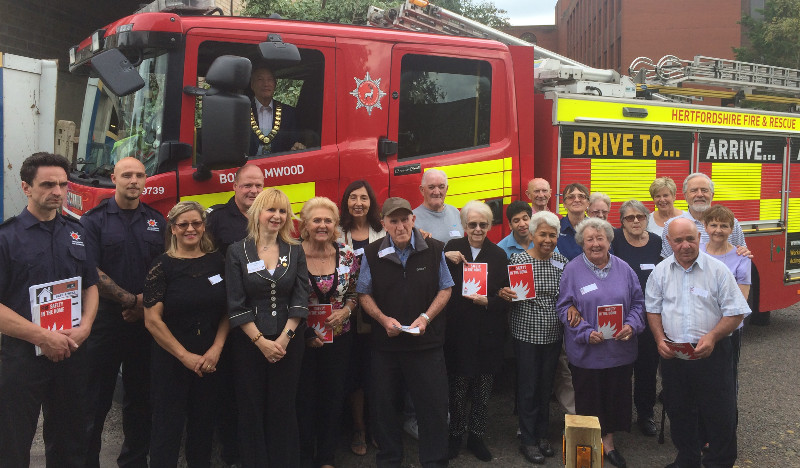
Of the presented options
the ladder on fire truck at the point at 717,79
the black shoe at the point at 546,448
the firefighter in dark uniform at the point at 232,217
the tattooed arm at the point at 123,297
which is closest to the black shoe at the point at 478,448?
the black shoe at the point at 546,448

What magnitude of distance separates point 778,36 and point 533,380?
2186 centimetres

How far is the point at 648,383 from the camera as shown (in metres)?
5.16

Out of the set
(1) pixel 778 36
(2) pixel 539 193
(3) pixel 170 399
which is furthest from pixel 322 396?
(1) pixel 778 36

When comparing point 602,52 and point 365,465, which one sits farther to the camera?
point 602,52

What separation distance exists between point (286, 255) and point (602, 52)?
47.5m

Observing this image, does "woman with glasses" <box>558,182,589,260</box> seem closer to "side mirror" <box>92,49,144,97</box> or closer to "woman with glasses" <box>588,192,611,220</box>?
"woman with glasses" <box>588,192,611,220</box>

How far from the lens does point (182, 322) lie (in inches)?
150

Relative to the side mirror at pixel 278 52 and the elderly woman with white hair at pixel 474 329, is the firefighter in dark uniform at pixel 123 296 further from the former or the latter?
the elderly woman with white hair at pixel 474 329

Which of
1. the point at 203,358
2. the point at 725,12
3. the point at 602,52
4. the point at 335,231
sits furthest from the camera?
the point at 602,52

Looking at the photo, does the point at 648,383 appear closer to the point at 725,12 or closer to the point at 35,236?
the point at 35,236

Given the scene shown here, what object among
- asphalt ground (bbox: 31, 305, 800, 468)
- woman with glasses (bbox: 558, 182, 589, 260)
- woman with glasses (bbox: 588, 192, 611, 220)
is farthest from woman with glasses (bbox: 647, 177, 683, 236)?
asphalt ground (bbox: 31, 305, 800, 468)

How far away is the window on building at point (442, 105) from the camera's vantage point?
5.06 meters

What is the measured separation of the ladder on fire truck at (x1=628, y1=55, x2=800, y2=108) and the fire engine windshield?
499 cm

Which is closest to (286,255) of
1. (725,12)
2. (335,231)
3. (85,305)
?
(335,231)
